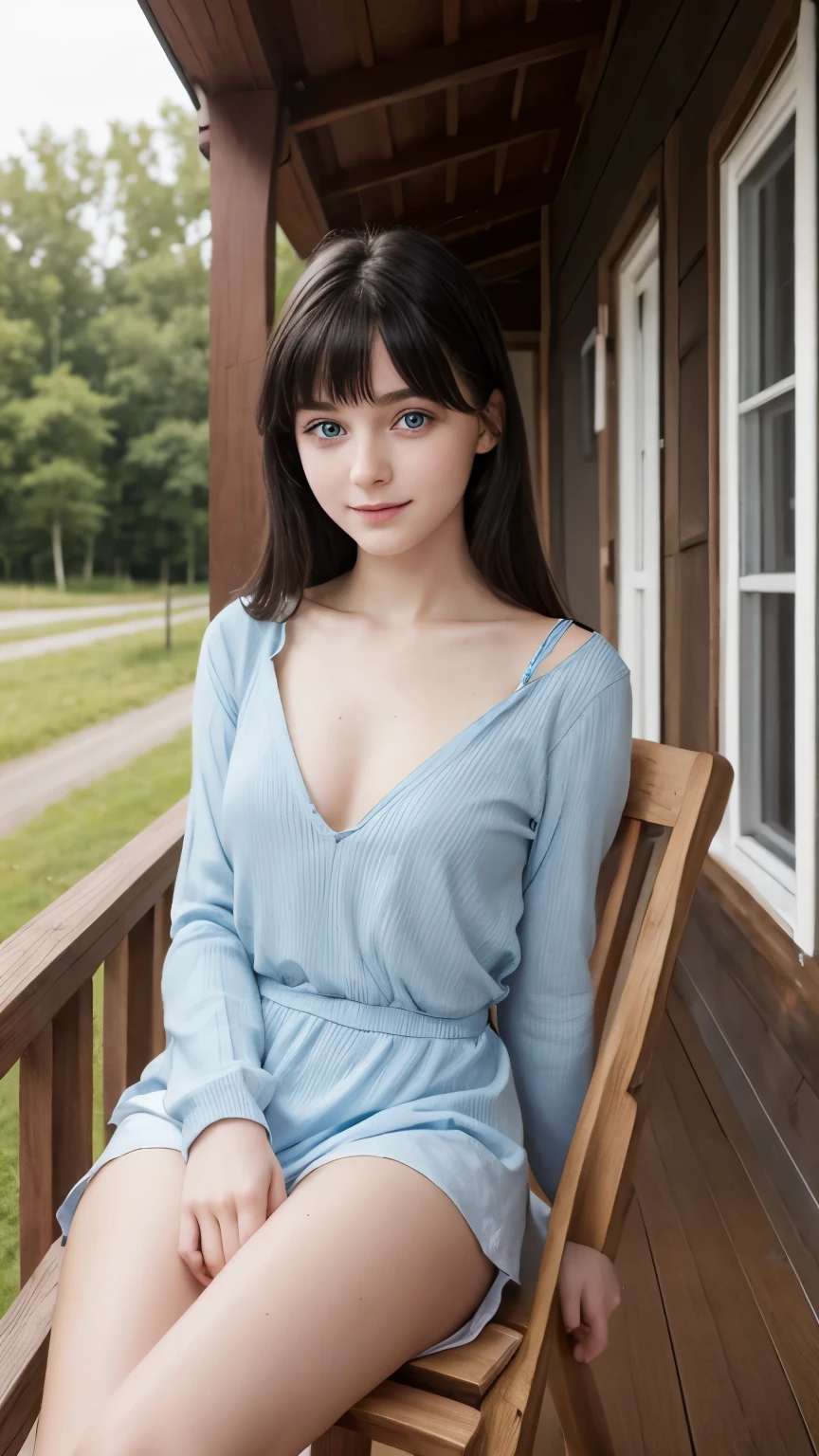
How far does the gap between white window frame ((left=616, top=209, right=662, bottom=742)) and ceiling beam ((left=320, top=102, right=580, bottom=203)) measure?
684mm

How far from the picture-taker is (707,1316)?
5.72 ft

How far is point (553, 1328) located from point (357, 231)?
1.08 meters

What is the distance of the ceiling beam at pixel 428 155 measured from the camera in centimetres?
365

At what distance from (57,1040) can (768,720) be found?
62.0 inches

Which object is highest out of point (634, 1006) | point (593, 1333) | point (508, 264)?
point (508, 264)

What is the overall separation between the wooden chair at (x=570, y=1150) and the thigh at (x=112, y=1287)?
18cm

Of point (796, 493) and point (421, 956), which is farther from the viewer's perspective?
point (796, 493)

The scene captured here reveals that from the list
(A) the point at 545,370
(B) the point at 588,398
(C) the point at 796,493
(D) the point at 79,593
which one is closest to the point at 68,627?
(D) the point at 79,593

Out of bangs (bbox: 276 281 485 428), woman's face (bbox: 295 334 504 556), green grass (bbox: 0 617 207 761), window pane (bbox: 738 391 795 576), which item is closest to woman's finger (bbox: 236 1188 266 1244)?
woman's face (bbox: 295 334 504 556)

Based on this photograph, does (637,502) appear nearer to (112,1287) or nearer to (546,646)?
(546,646)

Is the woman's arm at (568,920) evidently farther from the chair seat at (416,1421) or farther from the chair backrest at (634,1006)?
the chair seat at (416,1421)

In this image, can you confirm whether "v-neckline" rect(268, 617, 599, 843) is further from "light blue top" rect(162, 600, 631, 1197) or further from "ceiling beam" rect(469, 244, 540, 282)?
"ceiling beam" rect(469, 244, 540, 282)

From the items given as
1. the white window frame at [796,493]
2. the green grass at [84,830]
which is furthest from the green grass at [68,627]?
the white window frame at [796,493]

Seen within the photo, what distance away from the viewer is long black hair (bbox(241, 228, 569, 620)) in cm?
106
